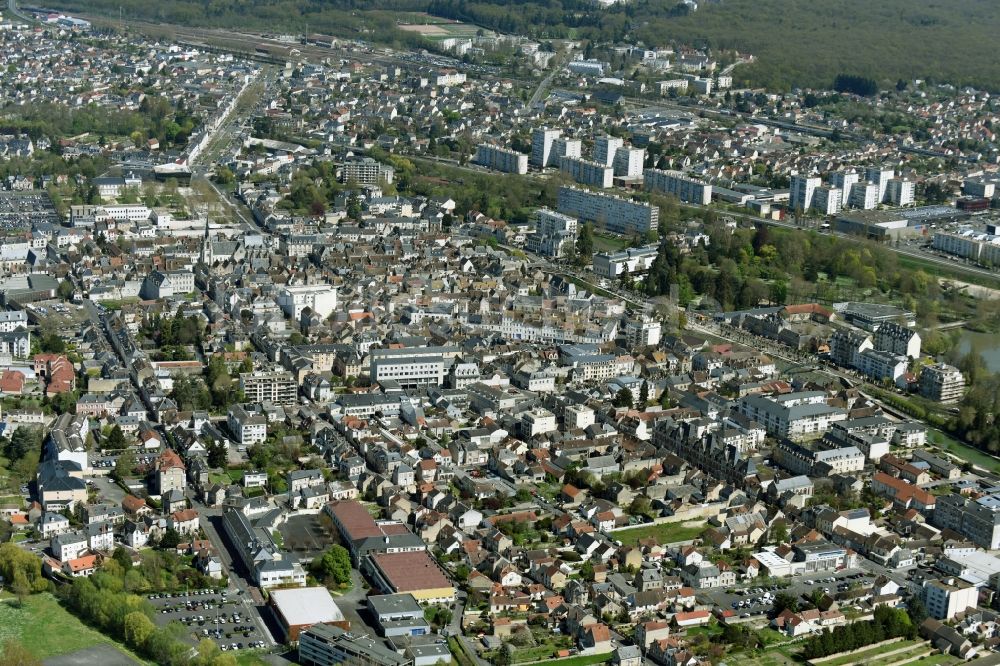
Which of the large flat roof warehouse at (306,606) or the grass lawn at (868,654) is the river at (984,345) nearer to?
the grass lawn at (868,654)

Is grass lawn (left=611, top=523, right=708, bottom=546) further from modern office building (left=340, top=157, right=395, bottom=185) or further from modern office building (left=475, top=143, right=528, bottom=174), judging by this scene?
modern office building (left=475, top=143, right=528, bottom=174)

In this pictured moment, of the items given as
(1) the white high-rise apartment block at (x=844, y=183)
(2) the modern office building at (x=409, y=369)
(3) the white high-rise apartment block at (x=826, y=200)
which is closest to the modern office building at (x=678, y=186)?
(3) the white high-rise apartment block at (x=826, y=200)

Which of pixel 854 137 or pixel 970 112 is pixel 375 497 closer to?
pixel 854 137

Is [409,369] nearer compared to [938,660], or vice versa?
[938,660]

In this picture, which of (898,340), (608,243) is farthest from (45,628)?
(608,243)

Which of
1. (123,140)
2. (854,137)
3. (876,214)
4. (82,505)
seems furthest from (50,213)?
(854,137)

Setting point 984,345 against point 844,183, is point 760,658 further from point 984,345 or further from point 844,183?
point 844,183

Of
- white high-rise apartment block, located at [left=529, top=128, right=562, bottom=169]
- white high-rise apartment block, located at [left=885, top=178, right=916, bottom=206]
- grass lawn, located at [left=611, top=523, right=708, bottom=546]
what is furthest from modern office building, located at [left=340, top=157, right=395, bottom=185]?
grass lawn, located at [left=611, top=523, right=708, bottom=546]
